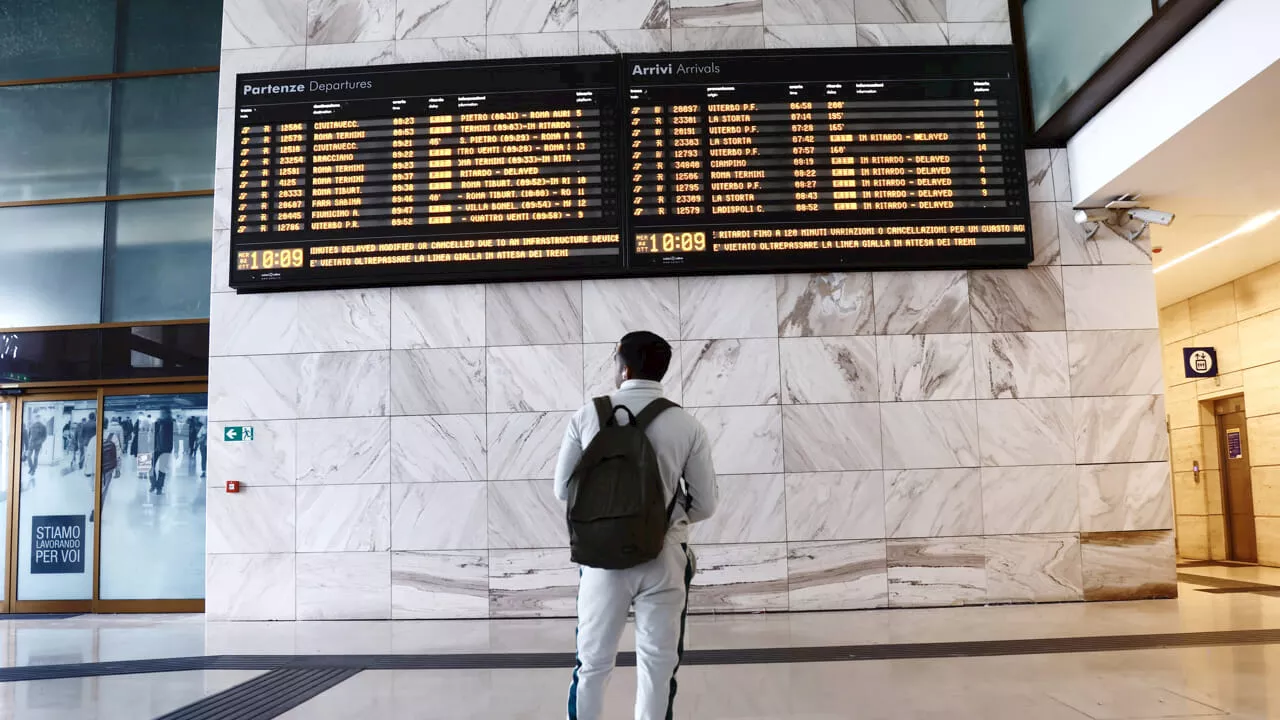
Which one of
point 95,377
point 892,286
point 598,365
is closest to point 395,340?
point 598,365

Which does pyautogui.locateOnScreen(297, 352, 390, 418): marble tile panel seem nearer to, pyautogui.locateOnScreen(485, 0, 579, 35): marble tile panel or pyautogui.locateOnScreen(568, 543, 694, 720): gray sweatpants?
pyautogui.locateOnScreen(485, 0, 579, 35): marble tile panel

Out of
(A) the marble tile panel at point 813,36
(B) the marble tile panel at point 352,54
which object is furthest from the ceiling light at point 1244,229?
(B) the marble tile panel at point 352,54

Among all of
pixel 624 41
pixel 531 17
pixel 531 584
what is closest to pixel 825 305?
pixel 624 41

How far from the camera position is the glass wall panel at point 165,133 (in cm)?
824

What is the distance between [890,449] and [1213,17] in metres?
3.50

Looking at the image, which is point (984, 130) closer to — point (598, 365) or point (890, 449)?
point (890, 449)

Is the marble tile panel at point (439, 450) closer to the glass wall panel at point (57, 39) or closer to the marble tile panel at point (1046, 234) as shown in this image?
the marble tile panel at point (1046, 234)

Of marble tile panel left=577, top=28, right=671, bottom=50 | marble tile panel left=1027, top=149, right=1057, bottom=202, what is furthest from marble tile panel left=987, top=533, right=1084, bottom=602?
marble tile panel left=577, top=28, right=671, bottom=50

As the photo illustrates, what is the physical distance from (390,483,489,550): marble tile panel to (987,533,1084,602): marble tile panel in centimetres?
394

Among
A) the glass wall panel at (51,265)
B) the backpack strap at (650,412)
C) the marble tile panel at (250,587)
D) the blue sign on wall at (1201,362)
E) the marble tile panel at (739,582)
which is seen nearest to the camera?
the backpack strap at (650,412)

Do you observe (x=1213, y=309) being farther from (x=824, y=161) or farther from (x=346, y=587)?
(x=346, y=587)

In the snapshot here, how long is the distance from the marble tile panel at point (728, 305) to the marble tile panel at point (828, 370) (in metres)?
0.25

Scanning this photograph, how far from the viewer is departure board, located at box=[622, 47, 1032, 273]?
6.68 metres

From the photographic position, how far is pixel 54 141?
8438mm
